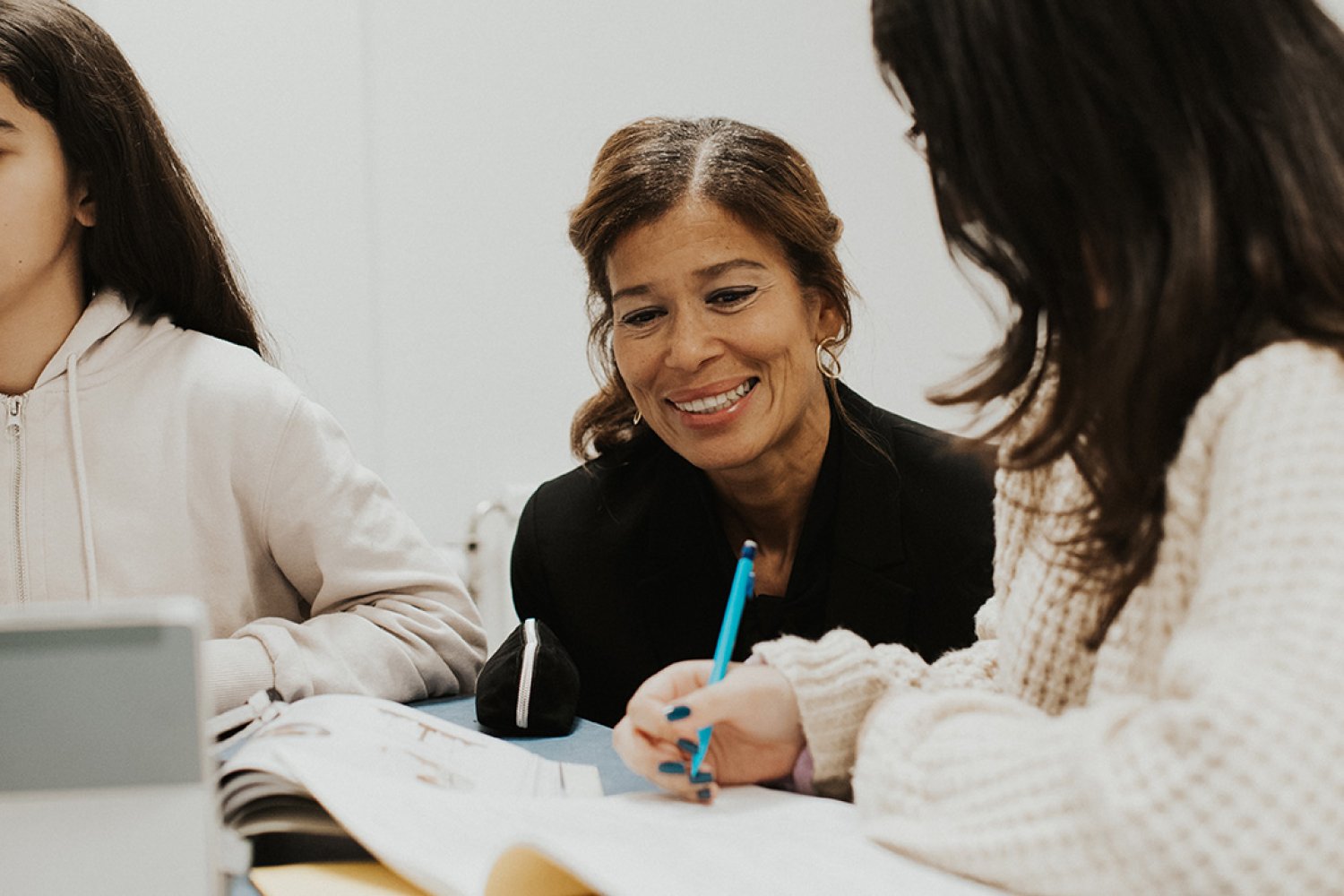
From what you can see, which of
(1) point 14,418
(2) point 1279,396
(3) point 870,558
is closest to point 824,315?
(3) point 870,558

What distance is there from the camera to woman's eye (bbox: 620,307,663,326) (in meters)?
1.49

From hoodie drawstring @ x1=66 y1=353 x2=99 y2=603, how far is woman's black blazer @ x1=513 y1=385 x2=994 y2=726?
20.2 inches

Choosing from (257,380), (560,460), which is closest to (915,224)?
(560,460)

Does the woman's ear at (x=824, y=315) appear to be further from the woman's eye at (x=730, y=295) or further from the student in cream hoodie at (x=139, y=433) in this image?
the student in cream hoodie at (x=139, y=433)

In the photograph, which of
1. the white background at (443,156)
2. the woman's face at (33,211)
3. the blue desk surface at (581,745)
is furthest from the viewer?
the white background at (443,156)

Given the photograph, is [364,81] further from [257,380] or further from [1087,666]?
[1087,666]

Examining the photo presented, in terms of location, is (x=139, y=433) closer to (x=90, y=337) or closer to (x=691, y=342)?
(x=90, y=337)

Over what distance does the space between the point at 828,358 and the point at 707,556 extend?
12.7 inches

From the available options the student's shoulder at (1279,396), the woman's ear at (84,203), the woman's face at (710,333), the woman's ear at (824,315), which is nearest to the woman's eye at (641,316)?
the woman's face at (710,333)

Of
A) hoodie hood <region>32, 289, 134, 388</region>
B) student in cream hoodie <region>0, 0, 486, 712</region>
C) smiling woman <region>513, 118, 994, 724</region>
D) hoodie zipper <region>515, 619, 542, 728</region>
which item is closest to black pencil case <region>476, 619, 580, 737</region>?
hoodie zipper <region>515, 619, 542, 728</region>

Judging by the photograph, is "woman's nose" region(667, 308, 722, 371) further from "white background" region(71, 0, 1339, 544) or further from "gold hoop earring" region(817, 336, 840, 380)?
"white background" region(71, 0, 1339, 544)

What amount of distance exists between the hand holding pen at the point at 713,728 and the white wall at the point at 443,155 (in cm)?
155

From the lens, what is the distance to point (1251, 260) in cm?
62

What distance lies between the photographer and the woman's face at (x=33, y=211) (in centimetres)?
131
